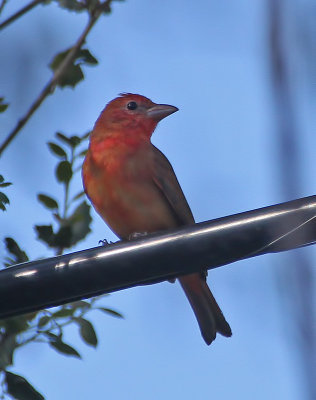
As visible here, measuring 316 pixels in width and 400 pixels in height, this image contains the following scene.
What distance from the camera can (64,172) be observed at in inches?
147

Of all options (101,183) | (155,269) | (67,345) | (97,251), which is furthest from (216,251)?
(101,183)

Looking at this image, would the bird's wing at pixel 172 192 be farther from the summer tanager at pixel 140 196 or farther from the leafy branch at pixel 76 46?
the leafy branch at pixel 76 46

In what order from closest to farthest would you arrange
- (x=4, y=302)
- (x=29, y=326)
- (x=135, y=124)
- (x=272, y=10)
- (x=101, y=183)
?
(x=272, y=10)
(x=4, y=302)
(x=29, y=326)
(x=101, y=183)
(x=135, y=124)

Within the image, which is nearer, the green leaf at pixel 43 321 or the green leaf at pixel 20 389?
the green leaf at pixel 20 389

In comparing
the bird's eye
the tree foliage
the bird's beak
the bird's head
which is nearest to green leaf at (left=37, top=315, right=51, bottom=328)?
the tree foliage

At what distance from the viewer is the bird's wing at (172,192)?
495 cm

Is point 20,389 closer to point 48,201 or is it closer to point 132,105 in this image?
point 48,201

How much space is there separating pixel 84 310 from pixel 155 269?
0.96 metres

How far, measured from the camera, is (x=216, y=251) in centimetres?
266

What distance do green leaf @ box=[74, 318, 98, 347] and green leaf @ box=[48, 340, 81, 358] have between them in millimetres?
196

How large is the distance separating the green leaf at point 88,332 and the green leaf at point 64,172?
26.4 inches

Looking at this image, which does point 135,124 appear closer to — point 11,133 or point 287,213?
point 11,133

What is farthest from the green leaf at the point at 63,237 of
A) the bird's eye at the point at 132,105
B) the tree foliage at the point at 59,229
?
the bird's eye at the point at 132,105

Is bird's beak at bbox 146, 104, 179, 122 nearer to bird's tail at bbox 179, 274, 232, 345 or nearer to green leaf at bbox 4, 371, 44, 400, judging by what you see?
bird's tail at bbox 179, 274, 232, 345
